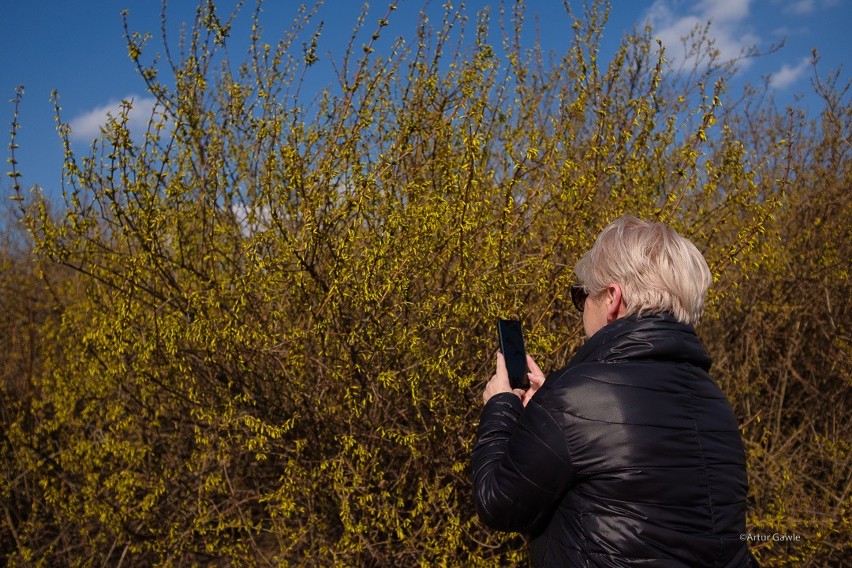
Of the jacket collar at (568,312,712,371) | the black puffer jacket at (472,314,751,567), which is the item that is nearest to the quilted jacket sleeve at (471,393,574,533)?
the black puffer jacket at (472,314,751,567)

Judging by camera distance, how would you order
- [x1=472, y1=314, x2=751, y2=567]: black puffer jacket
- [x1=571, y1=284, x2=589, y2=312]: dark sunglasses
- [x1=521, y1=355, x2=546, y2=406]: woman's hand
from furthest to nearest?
1. [x1=521, y1=355, x2=546, y2=406]: woman's hand
2. [x1=571, y1=284, x2=589, y2=312]: dark sunglasses
3. [x1=472, y1=314, x2=751, y2=567]: black puffer jacket

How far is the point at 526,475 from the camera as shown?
4.30 ft

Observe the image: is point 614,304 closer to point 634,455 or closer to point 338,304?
point 634,455

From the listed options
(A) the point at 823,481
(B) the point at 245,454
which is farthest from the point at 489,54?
(A) the point at 823,481

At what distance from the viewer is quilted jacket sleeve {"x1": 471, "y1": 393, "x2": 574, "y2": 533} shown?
130 cm

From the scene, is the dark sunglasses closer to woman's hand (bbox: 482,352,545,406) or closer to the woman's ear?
the woman's ear

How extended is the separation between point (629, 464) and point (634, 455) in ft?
0.06

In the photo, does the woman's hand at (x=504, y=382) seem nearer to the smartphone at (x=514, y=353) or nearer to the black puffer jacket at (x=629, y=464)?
the smartphone at (x=514, y=353)

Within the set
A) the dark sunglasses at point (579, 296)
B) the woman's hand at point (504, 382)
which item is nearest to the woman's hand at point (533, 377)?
the woman's hand at point (504, 382)

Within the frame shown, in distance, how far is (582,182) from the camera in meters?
2.72

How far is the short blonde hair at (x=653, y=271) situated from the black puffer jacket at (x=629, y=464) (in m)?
0.06

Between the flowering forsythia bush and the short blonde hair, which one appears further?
the flowering forsythia bush

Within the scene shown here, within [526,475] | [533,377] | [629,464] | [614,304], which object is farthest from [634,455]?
[533,377]

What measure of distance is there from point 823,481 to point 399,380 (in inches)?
112
